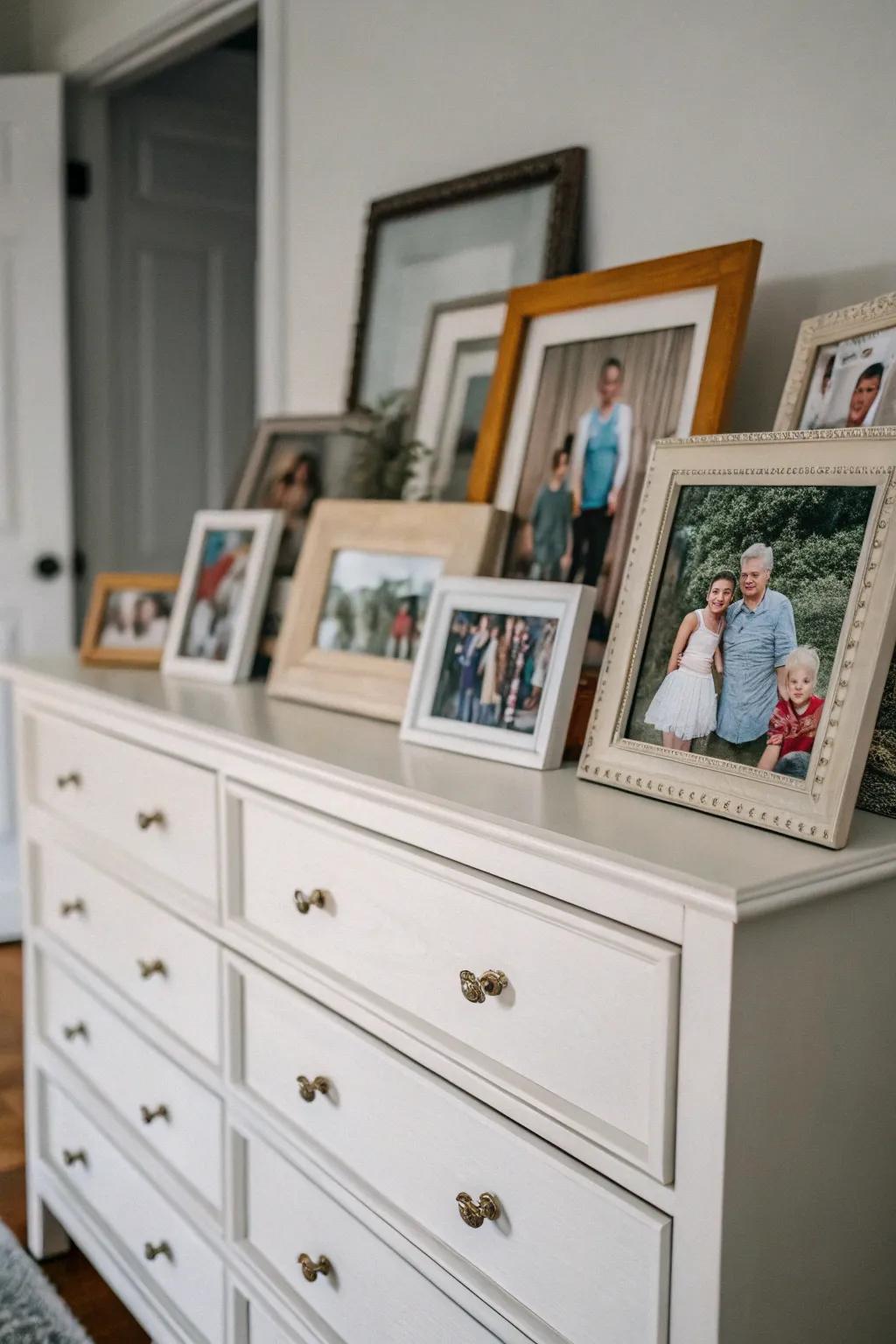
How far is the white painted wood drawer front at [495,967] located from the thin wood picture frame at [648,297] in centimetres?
55

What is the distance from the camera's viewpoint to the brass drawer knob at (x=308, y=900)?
1250 millimetres

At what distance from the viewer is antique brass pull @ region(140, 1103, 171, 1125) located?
1595mm

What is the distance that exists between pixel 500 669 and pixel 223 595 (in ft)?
2.35

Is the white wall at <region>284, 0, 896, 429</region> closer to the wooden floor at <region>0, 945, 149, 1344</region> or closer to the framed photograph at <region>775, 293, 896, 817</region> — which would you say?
the framed photograph at <region>775, 293, 896, 817</region>

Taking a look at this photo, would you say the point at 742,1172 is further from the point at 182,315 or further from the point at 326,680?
the point at 182,315

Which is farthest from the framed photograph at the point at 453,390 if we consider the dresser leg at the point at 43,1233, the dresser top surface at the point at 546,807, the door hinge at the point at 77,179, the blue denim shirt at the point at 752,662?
the door hinge at the point at 77,179

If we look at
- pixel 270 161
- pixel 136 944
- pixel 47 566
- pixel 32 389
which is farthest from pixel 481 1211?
pixel 32 389

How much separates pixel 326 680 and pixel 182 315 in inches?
90.0

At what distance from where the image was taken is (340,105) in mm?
2053

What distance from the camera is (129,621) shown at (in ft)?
6.54

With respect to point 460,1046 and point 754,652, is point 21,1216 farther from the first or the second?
point 754,652

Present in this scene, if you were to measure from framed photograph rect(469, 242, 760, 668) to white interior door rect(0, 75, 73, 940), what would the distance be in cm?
197

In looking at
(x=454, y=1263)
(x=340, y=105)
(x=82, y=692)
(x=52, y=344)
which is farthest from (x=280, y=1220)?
(x=52, y=344)

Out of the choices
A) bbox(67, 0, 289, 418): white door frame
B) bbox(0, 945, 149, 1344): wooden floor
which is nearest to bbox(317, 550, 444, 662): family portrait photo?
bbox(67, 0, 289, 418): white door frame
